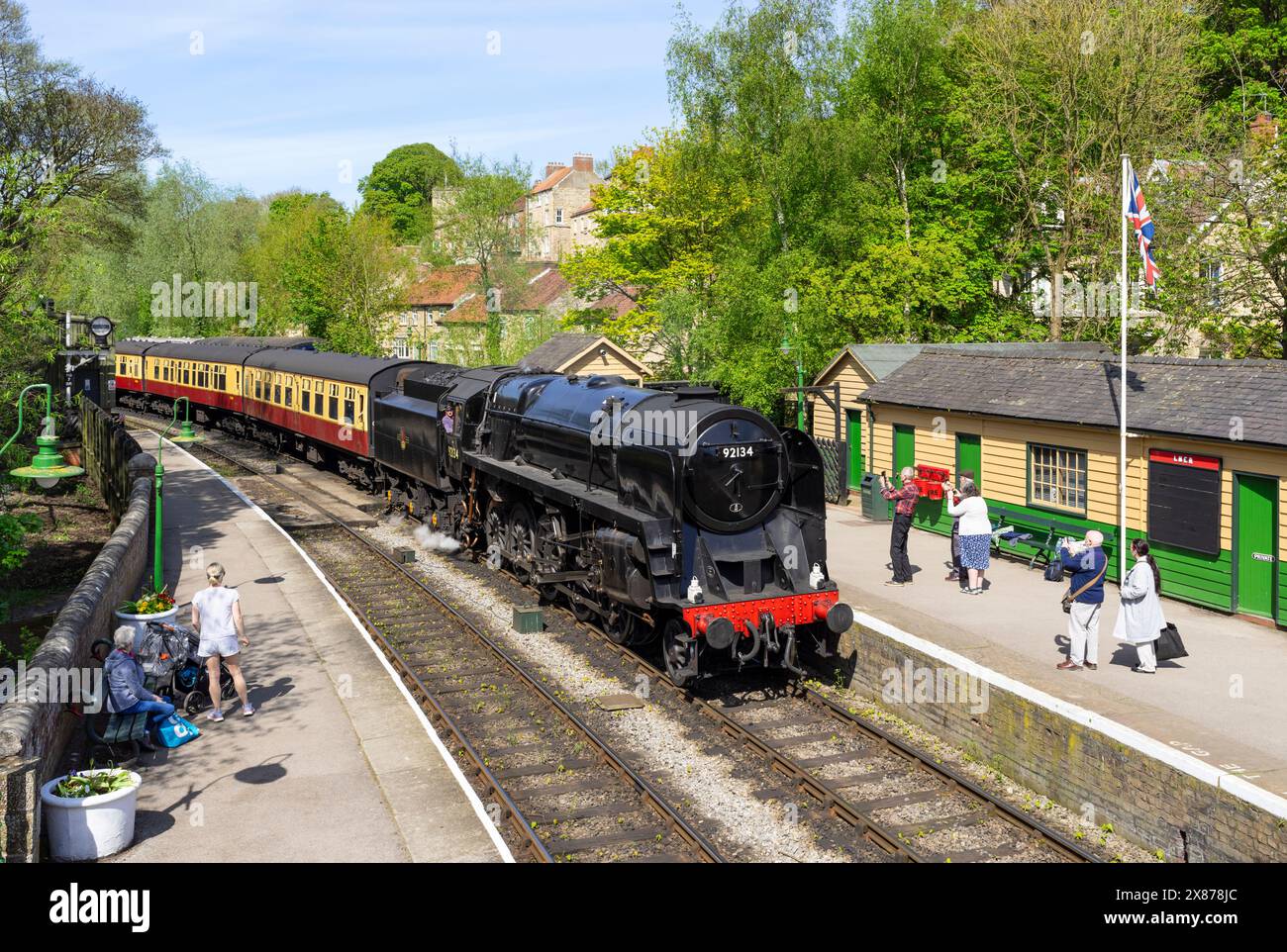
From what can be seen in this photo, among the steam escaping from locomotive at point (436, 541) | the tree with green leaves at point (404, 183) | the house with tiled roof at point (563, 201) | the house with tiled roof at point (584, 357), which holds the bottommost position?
the steam escaping from locomotive at point (436, 541)

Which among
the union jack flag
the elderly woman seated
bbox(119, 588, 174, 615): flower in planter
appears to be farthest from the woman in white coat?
bbox(119, 588, 174, 615): flower in planter

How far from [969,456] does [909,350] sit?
14.1 feet

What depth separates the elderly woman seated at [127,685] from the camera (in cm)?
1027

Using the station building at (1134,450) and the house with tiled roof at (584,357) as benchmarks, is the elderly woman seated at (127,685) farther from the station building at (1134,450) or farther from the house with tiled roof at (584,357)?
the house with tiled roof at (584,357)

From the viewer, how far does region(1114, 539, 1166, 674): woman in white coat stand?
37.7ft

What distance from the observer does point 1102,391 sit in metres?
16.2

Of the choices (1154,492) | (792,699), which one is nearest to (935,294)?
(1154,492)

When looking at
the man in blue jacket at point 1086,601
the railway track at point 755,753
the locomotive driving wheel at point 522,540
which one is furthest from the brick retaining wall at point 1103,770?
the locomotive driving wheel at point 522,540

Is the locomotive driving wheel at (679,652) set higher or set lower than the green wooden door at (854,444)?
lower

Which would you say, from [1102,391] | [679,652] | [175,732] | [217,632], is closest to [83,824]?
[175,732]

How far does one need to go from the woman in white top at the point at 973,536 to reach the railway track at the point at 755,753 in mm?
3637

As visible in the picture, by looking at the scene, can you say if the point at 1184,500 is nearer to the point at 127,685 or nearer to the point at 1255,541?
the point at 1255,541

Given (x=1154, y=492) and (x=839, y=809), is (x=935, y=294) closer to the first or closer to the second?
(x=1154, y=492)

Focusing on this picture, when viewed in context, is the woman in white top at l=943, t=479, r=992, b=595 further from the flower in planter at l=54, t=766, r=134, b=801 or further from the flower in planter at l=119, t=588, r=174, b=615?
the flower in planter at l=54, t=766, r=134, b=801
